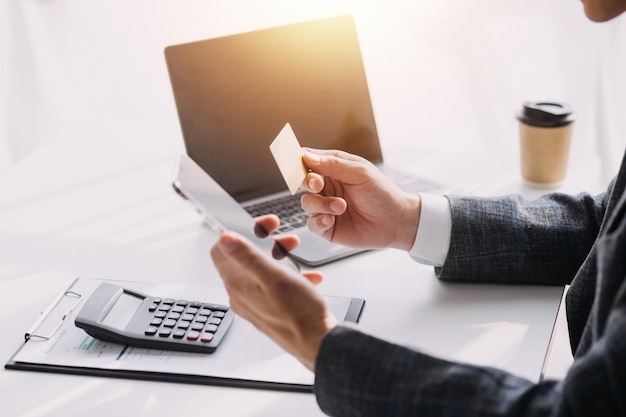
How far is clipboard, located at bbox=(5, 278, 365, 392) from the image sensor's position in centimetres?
83

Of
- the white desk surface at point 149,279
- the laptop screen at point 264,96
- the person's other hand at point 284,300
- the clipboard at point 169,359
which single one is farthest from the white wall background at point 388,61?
the person's other hand at point 284,300

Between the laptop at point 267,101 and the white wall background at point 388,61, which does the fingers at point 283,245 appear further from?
the white wall background at point 388,61

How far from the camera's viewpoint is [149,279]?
42.3 inches

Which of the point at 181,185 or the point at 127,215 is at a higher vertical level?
the point at 181,185

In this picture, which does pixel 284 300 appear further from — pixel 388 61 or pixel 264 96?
pixel 388 61

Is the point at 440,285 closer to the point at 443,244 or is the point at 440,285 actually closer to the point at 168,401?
the point at 443,244

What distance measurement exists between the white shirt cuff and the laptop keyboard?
24cm

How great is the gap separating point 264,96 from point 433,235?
471 mm

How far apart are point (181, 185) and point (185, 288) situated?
18 centimetres

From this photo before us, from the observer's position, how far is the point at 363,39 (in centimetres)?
199

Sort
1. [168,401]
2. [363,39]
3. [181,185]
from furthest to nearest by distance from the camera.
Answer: [363,39] < [181,185] < [168,401]

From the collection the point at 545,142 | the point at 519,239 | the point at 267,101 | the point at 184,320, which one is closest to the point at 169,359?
the point at 184,320

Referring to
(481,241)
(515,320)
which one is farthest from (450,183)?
(515,320)

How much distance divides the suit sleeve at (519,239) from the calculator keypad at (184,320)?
1.07 feet
